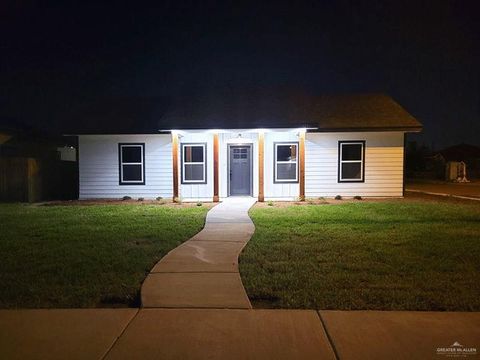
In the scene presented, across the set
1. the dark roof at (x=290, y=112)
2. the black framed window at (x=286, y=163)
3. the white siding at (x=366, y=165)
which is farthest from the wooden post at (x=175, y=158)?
the white siding at (x=366, y=165)

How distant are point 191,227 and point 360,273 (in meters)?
4.78

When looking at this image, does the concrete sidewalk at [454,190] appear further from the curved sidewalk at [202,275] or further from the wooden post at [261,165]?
the curved sidewalk at [202,275]

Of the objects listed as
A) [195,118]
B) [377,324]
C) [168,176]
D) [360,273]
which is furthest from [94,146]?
[377,324]

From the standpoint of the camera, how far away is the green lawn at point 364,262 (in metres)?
4.64

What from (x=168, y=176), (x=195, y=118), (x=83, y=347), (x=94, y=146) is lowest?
(x=83, y=347)

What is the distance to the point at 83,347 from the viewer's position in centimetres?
347

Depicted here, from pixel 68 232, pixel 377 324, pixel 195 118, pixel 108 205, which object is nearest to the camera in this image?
pixel 377 324

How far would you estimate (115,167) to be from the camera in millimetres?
16266

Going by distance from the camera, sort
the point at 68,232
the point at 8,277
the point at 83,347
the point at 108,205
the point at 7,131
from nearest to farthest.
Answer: the point at 83,347 → the point at 8,277 → the point at 68,232 → the point at 108,205 → the point at 7,131

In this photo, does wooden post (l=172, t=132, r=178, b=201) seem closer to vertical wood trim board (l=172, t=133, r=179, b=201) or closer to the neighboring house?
vertical wood trim board (l=172, t=133, r=179, b=201)

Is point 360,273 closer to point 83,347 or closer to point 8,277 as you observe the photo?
point 83,347

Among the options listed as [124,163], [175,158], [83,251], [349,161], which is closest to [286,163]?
[349,161]

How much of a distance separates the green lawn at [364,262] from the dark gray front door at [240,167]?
517 cm

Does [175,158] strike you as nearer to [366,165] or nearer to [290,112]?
[290,112]
